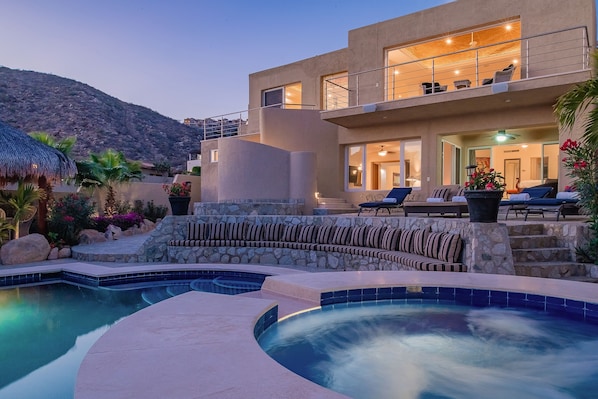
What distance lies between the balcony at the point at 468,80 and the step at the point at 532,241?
5.14 meters

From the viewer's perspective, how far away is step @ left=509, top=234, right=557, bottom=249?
22.8ft

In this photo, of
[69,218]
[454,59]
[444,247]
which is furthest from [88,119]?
[444,247]

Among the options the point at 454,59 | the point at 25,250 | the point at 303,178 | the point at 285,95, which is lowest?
the point at 25,250

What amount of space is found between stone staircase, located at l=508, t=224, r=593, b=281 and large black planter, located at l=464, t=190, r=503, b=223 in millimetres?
857

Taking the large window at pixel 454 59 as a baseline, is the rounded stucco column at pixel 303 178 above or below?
below

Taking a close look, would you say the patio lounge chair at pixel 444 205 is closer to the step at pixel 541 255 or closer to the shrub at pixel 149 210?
the step at pixel 541 255

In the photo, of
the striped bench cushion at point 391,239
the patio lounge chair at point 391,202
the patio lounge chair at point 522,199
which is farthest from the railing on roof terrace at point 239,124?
the striped bench cushion at point 391,239

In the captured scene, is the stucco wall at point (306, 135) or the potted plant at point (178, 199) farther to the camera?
the stucco wall at point (306, 135)

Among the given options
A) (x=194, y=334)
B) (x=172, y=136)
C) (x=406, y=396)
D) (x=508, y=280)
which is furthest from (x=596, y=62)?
(x=172, y=136)

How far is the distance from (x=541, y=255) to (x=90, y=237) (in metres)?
12.1

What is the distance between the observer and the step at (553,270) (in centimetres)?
647

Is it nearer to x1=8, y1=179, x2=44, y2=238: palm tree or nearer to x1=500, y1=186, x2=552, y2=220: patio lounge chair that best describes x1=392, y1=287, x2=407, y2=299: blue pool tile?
x1=500, y1=186, x2=552, y2=220: patio lounge chair

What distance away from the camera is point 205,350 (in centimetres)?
306

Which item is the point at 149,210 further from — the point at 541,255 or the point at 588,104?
the point at 588,104
